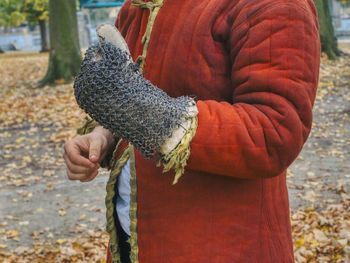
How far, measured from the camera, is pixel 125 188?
159 cm

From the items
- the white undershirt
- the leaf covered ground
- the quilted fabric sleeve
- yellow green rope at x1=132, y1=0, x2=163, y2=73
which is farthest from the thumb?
the leaf covered ground

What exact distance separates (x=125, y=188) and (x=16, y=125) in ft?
28.6

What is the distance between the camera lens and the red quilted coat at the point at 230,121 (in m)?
1.14

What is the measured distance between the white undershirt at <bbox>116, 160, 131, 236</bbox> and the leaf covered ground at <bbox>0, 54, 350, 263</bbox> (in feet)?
9.98

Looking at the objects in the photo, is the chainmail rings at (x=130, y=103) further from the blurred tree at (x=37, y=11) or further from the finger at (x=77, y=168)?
the blurred tree at (x=37, y=11)

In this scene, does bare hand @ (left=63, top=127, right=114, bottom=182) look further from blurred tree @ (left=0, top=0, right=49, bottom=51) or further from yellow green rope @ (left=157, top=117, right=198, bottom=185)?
blurred tree @ (left=0, top=0, right=49, bottom=51)

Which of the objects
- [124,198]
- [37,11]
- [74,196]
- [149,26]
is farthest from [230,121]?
[37,11]

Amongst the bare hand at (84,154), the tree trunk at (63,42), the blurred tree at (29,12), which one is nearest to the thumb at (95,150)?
the bare hand at (84,154)

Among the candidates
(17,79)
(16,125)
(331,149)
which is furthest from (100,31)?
(17,79)

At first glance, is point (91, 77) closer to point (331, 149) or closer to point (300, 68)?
point (300, 68)

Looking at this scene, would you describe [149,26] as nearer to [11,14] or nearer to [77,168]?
[77,168]

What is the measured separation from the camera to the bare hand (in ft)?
4.91

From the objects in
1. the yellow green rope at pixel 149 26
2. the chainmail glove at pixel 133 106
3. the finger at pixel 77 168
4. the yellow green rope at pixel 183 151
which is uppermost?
the yellow green rope at pixel 149 26

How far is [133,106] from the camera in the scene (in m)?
1.16
